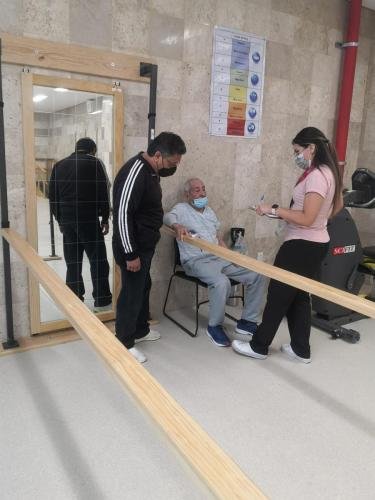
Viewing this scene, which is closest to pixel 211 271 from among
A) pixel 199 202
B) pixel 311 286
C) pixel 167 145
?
pixel 199 202

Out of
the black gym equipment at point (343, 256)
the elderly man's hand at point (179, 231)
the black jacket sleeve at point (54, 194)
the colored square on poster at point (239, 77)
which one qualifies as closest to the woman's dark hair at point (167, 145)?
the elderly man's hand at point (179, 231)

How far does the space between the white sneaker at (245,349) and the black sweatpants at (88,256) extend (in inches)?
43.6

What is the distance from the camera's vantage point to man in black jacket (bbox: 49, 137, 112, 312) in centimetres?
305

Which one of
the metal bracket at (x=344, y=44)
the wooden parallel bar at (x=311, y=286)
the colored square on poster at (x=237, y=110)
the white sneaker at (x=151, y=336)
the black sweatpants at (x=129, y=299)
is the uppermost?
the metal bracket at (x=344, y=44)

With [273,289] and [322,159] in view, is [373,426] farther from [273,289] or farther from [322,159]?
[322,159]

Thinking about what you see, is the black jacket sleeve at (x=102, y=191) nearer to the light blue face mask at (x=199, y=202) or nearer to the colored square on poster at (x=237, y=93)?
the light blue face mask at (x=199, y=202)

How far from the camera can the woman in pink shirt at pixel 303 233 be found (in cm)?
245

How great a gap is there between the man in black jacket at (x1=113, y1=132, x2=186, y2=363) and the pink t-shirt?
76 cm

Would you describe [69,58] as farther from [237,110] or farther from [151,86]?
[237,110]

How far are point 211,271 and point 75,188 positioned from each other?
1.17m

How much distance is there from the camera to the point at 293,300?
2885mm

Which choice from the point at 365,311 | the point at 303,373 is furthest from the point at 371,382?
the point at 365,311

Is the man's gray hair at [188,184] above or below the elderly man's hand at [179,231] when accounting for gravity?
Result: above

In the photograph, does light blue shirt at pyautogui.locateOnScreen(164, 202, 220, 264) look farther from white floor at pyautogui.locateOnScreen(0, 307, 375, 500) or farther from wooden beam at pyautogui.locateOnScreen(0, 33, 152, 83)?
wooden beam at pyautogui.locateOnScreen(0, 33, 152, 83)
